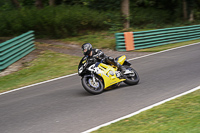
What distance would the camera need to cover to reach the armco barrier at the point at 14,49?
13.8 meters

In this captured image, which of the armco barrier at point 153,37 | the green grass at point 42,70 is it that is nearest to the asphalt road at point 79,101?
the green grass at point 42,70

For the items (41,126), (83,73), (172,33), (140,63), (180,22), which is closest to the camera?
(41,126)

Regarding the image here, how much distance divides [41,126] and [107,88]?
3104 mm

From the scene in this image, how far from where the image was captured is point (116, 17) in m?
24.1

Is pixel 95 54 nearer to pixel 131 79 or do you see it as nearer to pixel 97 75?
pixel 97 75

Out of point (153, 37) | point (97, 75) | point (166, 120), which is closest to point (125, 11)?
point (153, 37)

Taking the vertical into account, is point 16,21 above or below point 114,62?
above

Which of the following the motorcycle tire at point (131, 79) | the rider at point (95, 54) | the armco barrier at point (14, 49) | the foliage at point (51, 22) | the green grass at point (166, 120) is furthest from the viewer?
the foliage at point (51, 22)

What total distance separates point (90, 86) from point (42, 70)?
5.84m

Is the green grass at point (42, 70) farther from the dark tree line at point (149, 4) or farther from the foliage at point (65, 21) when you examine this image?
the dark tree line at point (149, 4)

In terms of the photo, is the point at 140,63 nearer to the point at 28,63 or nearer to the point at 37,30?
the point at 28,63

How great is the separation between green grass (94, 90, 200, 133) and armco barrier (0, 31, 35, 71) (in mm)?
9401

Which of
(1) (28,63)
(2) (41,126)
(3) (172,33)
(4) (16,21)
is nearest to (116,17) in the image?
(3) (172,33)

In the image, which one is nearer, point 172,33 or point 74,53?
point 74,53
